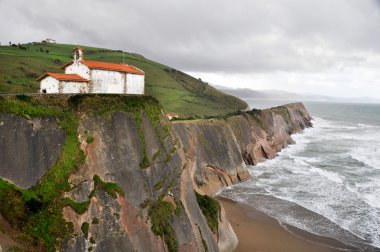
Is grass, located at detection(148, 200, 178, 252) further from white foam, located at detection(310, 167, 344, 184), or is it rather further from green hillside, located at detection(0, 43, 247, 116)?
green hillside, located at detection(0, 43, 247, 116)

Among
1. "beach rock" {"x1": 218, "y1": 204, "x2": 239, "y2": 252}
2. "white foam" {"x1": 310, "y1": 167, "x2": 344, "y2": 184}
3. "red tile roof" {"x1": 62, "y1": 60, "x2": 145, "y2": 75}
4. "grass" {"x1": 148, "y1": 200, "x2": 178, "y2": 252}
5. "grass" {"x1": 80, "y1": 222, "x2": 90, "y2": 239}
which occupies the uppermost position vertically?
"red tile roof" {"x1": 62, "y1": 60, "x2": 145, "y2": 75}

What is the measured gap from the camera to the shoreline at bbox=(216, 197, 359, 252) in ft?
96.5

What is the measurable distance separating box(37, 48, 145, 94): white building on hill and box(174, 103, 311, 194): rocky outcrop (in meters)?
13.5

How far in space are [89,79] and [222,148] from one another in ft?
86.0

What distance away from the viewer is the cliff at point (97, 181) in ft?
57.7

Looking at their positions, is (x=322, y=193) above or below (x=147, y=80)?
below

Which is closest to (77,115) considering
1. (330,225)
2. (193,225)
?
(193,225)

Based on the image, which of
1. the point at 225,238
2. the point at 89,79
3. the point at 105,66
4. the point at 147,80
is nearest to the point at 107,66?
the point at 105,66

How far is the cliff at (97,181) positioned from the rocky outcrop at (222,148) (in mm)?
13372

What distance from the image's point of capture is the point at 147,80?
114 metres

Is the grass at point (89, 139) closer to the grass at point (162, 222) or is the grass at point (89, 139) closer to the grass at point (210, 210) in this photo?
the grass at point (162, 222)

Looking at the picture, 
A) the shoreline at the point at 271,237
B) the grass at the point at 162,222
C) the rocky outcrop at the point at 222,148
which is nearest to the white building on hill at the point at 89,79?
the grass at the point at 162,222

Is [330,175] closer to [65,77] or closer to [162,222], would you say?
[162,222]

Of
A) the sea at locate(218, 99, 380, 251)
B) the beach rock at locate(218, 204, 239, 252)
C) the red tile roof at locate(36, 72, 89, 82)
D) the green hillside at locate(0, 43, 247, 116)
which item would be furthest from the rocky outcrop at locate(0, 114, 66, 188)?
the green hillside at locate(0, 43, 247, 116)
